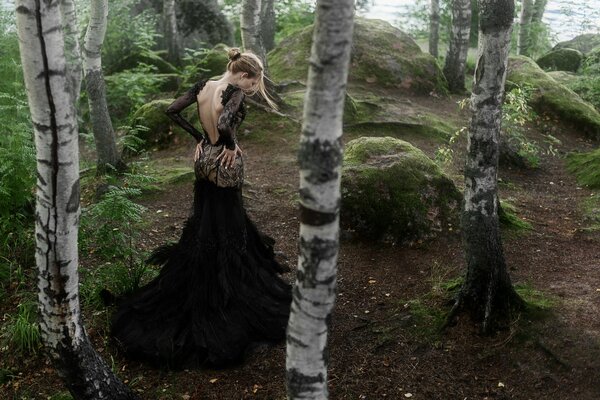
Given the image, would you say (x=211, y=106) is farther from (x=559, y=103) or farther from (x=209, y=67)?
(x=559, y=103)

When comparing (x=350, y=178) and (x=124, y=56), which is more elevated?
(x=124, y=56)

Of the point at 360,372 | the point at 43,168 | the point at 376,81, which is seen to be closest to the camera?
the point at 43,168

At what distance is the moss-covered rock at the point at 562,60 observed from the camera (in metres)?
20.2

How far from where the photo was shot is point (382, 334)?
557 centimetres

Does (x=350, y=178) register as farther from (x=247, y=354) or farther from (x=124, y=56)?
(x=124, y=56)

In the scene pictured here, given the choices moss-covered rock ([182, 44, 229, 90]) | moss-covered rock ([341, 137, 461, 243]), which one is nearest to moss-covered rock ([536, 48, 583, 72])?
moss-covered rock ([182, 44, 229, 90])

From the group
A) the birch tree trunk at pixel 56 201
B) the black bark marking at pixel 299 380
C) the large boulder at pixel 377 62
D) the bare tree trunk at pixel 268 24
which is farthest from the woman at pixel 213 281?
the bare tree trunk at pixel 268 24

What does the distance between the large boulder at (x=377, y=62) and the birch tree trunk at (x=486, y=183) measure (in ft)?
30.1

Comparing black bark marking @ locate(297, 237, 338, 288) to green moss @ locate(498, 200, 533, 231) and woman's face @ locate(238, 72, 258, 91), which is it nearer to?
woman's face @ locate(238, 72, 258, 91)

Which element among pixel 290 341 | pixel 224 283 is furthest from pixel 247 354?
pixel 290 341

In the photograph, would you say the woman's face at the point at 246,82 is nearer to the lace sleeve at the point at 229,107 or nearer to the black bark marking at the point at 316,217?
the lace sleeve at the point at 229,107

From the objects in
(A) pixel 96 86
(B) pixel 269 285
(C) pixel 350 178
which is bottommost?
(B) pixel 269 285

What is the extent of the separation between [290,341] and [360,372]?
1.96 m

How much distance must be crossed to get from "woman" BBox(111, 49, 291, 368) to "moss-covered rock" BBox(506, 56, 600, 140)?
9290 mm
